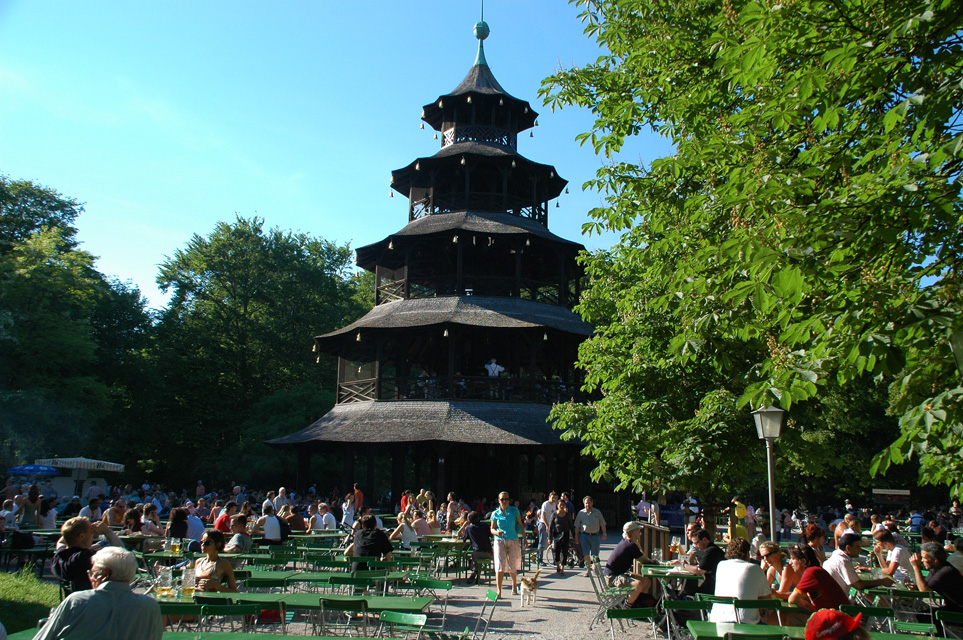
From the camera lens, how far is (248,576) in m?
9.33

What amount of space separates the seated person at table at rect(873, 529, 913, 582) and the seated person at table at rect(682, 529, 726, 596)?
2780 millimetres

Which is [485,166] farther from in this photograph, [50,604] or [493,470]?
[50,604]

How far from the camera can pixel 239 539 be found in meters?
11.6

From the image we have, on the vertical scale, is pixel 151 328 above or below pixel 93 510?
above

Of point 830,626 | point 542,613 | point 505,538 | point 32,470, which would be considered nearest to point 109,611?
point 830,626

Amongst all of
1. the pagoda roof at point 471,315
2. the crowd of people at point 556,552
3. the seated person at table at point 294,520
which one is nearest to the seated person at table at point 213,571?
the crowd of people at point 556,552

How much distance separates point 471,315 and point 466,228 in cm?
→ 355

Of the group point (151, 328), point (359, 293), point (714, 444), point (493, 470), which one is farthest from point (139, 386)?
point (714, 444)

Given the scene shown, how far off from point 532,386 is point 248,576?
18.7 metres

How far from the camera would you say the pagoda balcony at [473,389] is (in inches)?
1077

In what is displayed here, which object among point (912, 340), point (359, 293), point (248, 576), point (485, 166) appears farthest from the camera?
point (359, 293)

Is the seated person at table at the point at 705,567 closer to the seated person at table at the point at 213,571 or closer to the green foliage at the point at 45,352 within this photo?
the seated person at table at the point at 213,571

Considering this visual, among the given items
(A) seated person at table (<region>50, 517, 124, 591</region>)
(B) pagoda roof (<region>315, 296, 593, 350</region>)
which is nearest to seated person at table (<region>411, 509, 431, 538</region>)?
(A) seated person at table (<region>50, 517, 124, 591</region>)

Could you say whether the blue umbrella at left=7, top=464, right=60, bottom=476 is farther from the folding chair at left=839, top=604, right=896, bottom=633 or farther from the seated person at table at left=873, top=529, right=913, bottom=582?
the folding chair at left=839, top=604, right=896, bottom=633
